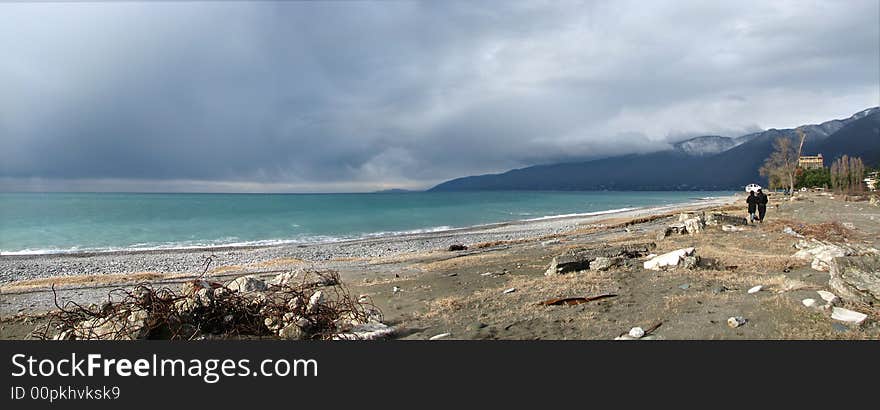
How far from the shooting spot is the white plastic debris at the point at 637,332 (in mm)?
6537

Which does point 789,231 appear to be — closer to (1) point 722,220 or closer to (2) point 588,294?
(1) point 722,220

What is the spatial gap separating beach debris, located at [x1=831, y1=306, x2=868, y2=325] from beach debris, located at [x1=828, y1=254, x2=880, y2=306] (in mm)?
596

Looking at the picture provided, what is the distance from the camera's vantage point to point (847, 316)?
626 centimetres

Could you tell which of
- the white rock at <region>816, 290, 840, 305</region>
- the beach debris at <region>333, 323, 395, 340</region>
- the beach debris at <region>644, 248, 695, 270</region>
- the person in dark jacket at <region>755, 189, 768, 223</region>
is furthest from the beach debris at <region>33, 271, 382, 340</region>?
the person in dark jacket at <region>755, 189, 768, 223</region>

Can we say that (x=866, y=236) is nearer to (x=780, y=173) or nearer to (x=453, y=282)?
(x=453, y=282)

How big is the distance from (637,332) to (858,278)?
3787 millimetres

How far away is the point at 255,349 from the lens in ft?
13.5

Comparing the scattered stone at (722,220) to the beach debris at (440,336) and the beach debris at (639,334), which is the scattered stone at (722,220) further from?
the beach debris at (440,336)

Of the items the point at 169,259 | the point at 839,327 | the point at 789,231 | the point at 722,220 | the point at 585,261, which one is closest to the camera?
the point at 839,327

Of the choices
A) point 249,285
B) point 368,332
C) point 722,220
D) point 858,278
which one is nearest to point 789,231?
point 722,220

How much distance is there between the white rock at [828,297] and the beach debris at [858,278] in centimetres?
12

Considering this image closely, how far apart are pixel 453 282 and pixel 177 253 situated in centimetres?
2768

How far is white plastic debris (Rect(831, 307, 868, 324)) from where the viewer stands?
20.0 feet

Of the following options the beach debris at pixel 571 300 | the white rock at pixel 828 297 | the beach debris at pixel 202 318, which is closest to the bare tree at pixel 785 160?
the white rock at pixel 828 297
